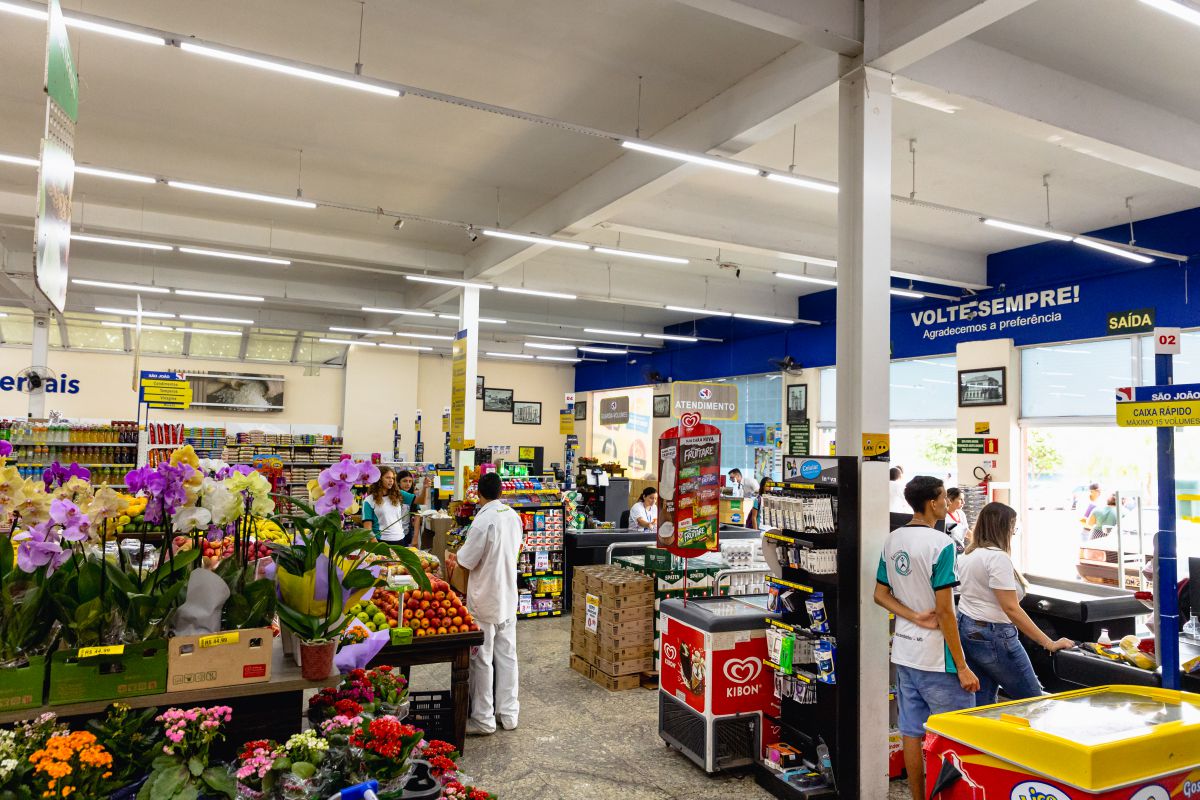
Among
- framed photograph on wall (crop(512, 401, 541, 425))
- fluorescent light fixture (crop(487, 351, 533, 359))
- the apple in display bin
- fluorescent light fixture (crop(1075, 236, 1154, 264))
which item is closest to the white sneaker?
the apple in display bin

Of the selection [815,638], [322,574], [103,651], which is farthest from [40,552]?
[815,638]

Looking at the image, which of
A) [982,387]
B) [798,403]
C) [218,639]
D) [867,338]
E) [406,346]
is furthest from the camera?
[406,346]

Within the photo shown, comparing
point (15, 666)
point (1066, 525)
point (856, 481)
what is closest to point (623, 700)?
point (856, 481)

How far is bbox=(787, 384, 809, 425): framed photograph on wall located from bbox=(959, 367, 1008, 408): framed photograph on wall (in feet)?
10.0

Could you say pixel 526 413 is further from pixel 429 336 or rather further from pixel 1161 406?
pixel 1161 406

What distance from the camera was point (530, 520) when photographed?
8.52 m

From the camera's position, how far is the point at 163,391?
408 inches

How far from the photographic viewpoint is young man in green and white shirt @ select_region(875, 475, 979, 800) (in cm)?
380

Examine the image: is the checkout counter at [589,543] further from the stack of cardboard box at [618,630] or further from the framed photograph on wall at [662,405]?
the framed photograph on wall at [662,405]

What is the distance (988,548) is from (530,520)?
5.15 meters

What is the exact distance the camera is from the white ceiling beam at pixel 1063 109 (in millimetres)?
5188

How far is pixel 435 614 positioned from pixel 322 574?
2.19 m

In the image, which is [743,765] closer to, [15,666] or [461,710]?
[461,710]

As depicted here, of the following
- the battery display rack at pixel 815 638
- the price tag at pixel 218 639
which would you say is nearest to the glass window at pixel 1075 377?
the battery display rack at pixel 815 638
